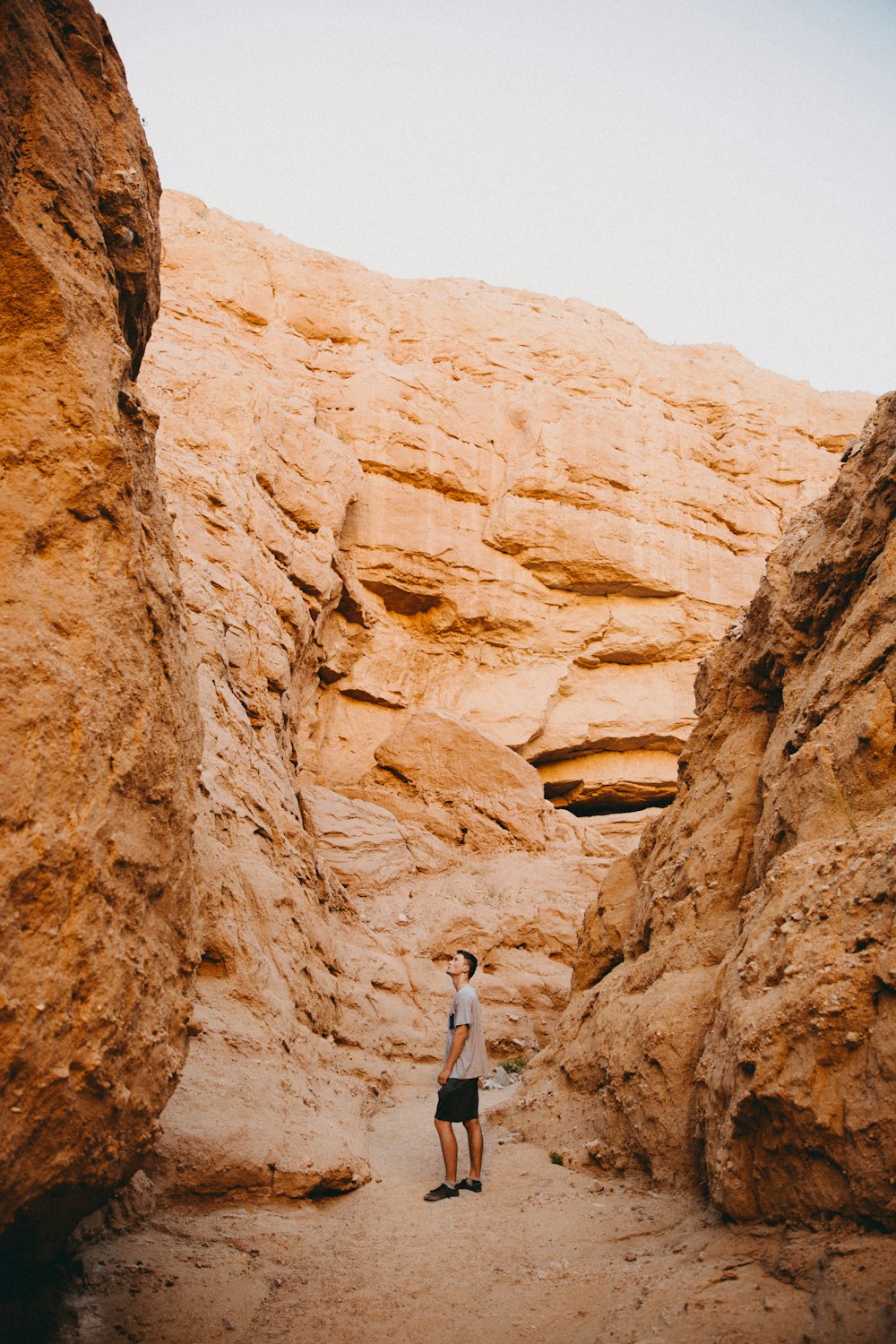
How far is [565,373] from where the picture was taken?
24672 millimetres

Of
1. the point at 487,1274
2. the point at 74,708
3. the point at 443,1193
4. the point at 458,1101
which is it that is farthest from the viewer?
the point at 458,1101

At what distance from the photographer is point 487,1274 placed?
4.48 metres

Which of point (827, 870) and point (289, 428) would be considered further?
point (289, 428)

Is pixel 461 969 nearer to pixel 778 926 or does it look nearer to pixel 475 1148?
pixel 475 1148

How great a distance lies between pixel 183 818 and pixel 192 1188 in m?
2.77

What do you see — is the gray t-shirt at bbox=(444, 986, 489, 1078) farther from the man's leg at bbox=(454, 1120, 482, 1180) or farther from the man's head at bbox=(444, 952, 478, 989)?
the man's leg at bbox=(454, 1120, 482, 1180)

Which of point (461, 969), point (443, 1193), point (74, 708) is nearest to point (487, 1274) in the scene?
point (443, 1193)

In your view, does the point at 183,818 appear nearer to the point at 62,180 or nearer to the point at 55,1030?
the point at 55,1030

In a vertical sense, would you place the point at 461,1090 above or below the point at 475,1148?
above

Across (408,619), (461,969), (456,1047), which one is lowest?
(456,1047)

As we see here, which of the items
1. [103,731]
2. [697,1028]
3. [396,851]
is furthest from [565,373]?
[103,731]

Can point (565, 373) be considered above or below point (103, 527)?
above

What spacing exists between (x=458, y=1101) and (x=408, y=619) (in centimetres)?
1572

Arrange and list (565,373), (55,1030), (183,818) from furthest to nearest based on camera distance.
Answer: (565,373), (183,818), (55,1030)
